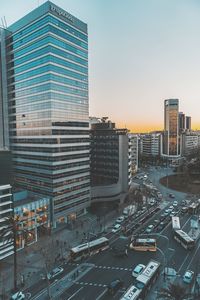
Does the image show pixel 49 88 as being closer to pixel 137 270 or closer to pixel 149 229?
pixel 149 229

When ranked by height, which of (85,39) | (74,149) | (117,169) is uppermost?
(85,39)

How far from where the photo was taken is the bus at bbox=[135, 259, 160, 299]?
130ft

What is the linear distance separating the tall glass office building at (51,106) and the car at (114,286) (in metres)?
31.2

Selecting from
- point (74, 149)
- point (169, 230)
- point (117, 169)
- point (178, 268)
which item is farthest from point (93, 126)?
point (178, 268)

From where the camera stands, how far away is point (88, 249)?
5344 centimetres

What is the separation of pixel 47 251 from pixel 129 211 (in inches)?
1415

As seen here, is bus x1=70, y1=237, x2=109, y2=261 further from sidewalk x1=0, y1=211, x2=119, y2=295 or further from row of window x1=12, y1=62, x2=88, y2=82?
row of window x1=12, y1=62, x2=88, y2=82

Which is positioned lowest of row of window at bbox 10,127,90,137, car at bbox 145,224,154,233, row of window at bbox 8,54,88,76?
car at bbox 145,224,154,233

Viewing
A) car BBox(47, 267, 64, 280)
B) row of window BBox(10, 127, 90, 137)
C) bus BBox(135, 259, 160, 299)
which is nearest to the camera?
bus BBox(135, 259, 160, 299)

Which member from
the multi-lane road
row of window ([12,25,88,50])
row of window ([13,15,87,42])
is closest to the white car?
the multi-lane road

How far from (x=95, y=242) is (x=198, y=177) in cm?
11128

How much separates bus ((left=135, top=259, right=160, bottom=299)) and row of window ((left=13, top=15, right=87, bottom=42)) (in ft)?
228

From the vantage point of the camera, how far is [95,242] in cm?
5578

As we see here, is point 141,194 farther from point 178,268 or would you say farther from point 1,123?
point 1,123
